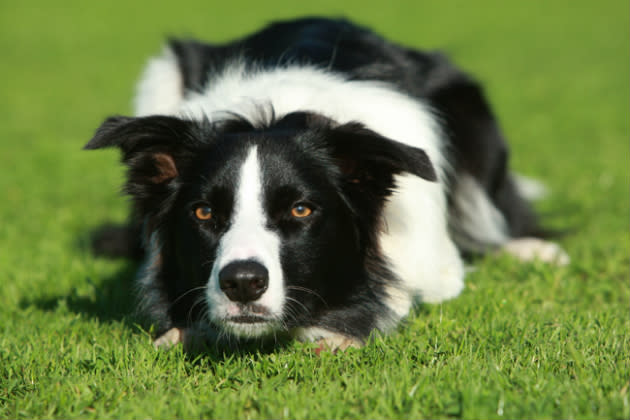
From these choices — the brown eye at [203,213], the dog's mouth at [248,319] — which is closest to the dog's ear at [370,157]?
the brown eye at [203,213]

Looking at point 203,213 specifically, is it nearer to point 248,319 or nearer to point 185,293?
point 185,293

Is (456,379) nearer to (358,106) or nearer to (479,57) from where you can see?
(358,106)

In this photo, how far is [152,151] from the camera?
4.21m

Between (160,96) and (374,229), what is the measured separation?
2.87 meters

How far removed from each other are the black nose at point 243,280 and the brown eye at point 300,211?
0.45 metres

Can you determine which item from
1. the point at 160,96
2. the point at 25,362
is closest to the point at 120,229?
the point at 160,96

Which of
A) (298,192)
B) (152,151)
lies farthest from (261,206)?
(152,151)

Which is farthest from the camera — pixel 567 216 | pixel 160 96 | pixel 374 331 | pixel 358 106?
pixel 567 216

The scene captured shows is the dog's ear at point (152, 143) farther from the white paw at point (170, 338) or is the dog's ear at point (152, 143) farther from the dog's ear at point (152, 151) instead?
the white paw at point (170, 338)

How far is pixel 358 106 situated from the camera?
185 inches

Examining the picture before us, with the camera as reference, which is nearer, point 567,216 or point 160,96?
point 160,96

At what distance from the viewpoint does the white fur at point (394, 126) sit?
451cm

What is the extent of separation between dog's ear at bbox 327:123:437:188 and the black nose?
2.98 feet

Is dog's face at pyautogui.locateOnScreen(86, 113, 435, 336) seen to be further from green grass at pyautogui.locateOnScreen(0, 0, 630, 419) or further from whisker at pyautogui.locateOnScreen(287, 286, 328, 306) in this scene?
green grass at pyautogui.locateOnScreen(0, 0, 630, 419)
